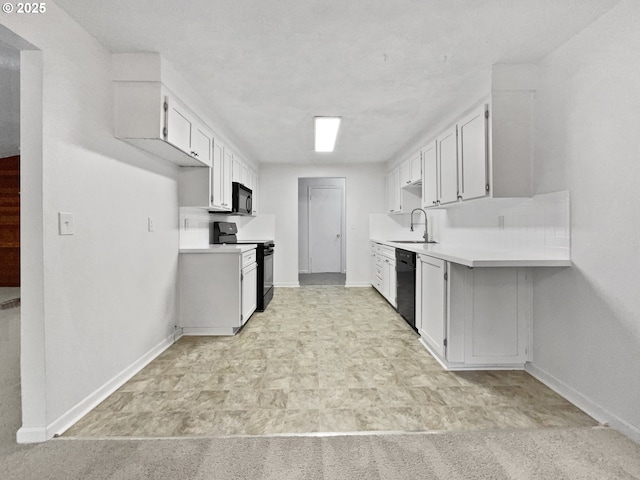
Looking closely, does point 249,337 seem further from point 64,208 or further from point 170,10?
point 170,10

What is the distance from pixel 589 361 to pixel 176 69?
11.4ft

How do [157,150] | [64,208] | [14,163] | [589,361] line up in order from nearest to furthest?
[64,208] < [589,361] < [157,150] < [14,163]

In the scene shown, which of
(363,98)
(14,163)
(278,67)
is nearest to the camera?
(278,67)

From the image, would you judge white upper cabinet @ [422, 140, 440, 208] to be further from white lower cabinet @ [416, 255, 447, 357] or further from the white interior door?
the white interior door

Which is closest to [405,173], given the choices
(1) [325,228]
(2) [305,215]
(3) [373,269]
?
(3) [373,269]

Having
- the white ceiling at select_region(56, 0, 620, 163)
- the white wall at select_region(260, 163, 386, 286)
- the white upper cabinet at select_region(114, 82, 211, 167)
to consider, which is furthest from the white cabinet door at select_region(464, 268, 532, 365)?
the white wall at select_region(260, 163, 386, 286)

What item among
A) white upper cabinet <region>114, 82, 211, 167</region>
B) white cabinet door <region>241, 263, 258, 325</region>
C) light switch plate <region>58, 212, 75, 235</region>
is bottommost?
white cabinet door <region>241, 263, 258, 325</region>

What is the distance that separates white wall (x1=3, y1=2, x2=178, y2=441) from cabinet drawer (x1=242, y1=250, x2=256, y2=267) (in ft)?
3.53

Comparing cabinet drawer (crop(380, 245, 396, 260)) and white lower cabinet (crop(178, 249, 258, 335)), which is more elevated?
cabinet drawer (crop(380, 245, 396, 260))

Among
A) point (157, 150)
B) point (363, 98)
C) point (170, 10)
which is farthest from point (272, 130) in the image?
point (170, 10)

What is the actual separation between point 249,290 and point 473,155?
9.00 feet

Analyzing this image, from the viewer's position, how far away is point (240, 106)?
10.8 feet

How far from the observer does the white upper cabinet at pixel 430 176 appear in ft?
12.1

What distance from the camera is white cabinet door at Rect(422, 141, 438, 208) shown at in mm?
3713
